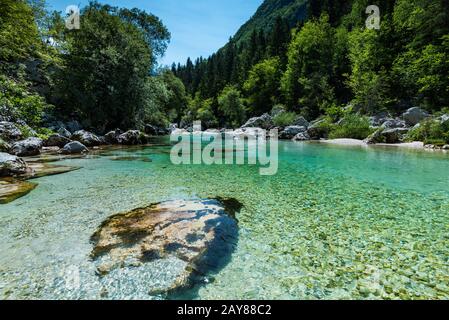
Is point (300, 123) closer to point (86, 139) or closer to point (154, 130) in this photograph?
point (154, 130)

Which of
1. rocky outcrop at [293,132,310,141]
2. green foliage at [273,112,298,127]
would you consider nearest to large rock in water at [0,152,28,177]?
rocky outcrop at [293,132,310,141]

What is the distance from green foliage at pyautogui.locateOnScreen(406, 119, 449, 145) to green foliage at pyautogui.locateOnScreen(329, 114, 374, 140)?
4.50 metres

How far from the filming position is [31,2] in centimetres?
1387

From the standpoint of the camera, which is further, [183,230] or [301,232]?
[301,232]

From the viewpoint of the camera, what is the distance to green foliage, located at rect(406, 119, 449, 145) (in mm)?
17594

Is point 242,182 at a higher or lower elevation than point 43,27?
lower

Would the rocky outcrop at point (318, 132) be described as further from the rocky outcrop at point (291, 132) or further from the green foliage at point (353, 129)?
the green foliage at point (353, 129)

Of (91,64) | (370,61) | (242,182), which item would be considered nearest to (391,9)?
(370,61)

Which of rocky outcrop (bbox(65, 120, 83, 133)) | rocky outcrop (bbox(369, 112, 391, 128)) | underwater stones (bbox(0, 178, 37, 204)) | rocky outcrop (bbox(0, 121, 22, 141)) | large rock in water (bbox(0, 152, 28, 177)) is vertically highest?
rocky outcrop (bbox(369, 112, 391, 128))

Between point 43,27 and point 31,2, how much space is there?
1.65 metres

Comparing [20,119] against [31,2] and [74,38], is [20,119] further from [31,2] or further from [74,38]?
[74,38]

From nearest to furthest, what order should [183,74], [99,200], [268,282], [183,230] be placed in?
[268,282] → [183,230] → [99,200] → [183,74]

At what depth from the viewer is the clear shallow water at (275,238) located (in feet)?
9.22

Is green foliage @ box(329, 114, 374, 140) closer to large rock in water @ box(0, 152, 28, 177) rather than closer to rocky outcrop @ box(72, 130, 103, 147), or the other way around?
rocky outcrop @ box(72, 130, 103, 147)
